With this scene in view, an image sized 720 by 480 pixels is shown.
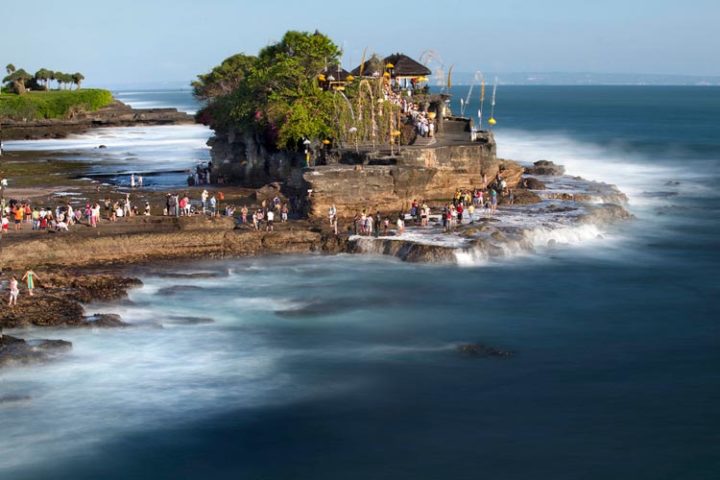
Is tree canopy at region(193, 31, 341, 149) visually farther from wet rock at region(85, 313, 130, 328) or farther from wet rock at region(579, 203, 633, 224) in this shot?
wet rock at region(85, 313, 130, 328)

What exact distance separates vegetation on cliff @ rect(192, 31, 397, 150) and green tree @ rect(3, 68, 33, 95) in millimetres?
64699

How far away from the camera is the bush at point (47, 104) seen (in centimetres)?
10156

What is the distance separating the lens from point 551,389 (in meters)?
23.6

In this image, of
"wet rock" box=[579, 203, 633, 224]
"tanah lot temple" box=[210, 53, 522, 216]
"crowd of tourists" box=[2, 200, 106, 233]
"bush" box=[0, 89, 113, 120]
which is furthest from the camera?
"bush" box=[0, 89, 113, 120]

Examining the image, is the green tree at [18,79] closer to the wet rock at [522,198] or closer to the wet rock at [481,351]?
the wet rock at [522,198]

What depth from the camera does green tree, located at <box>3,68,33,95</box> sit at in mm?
113400

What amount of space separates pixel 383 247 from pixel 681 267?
11.9 meters

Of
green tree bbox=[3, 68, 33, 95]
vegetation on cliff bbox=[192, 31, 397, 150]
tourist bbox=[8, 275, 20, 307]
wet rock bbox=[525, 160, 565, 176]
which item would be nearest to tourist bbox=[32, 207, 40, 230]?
tourist bbox=[8, 275, 20, 307]

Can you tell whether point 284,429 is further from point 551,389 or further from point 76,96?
point 76,96

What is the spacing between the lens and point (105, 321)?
89.9 ft

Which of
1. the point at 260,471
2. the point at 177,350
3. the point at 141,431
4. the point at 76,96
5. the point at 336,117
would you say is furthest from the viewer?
the point at 76,96

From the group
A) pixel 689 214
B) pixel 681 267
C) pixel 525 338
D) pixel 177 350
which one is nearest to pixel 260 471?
pixel 177 350

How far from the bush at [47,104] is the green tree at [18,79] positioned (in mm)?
1477

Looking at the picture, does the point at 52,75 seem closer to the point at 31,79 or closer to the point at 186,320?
the point at 31,79
